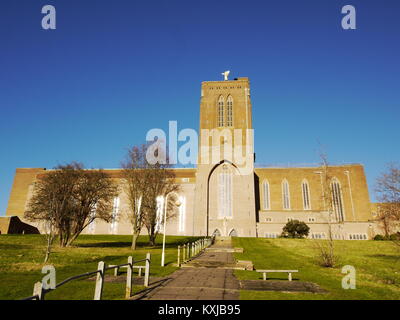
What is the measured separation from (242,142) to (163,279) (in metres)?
43.1

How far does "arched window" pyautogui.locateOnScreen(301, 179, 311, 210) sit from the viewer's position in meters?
57.2

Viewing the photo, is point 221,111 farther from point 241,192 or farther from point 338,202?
point 338,202

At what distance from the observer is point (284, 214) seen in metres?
53.7

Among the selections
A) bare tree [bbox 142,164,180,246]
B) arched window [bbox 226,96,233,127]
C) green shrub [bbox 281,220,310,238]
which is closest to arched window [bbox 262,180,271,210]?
green shrub [bbox 281,220,310,238]

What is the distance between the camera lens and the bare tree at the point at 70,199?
25.3 m

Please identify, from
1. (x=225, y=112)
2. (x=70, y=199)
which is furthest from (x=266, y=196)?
(x=70, y=199)

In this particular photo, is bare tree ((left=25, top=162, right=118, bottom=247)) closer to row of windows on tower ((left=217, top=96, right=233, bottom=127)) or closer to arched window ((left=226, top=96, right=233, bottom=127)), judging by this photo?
row of windows on tower ((left=217, top=96, right=233, bottom=127))

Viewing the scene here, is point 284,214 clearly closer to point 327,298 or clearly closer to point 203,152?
point 203,152

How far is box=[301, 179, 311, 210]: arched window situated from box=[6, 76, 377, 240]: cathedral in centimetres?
20

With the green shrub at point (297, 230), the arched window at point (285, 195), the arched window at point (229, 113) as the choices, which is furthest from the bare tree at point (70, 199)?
the arched window at point (285, 195)

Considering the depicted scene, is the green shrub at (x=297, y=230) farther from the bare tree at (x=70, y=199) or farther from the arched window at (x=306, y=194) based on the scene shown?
→ the bare tree at (x=70, y=199)

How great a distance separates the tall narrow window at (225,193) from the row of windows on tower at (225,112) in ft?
31.7
